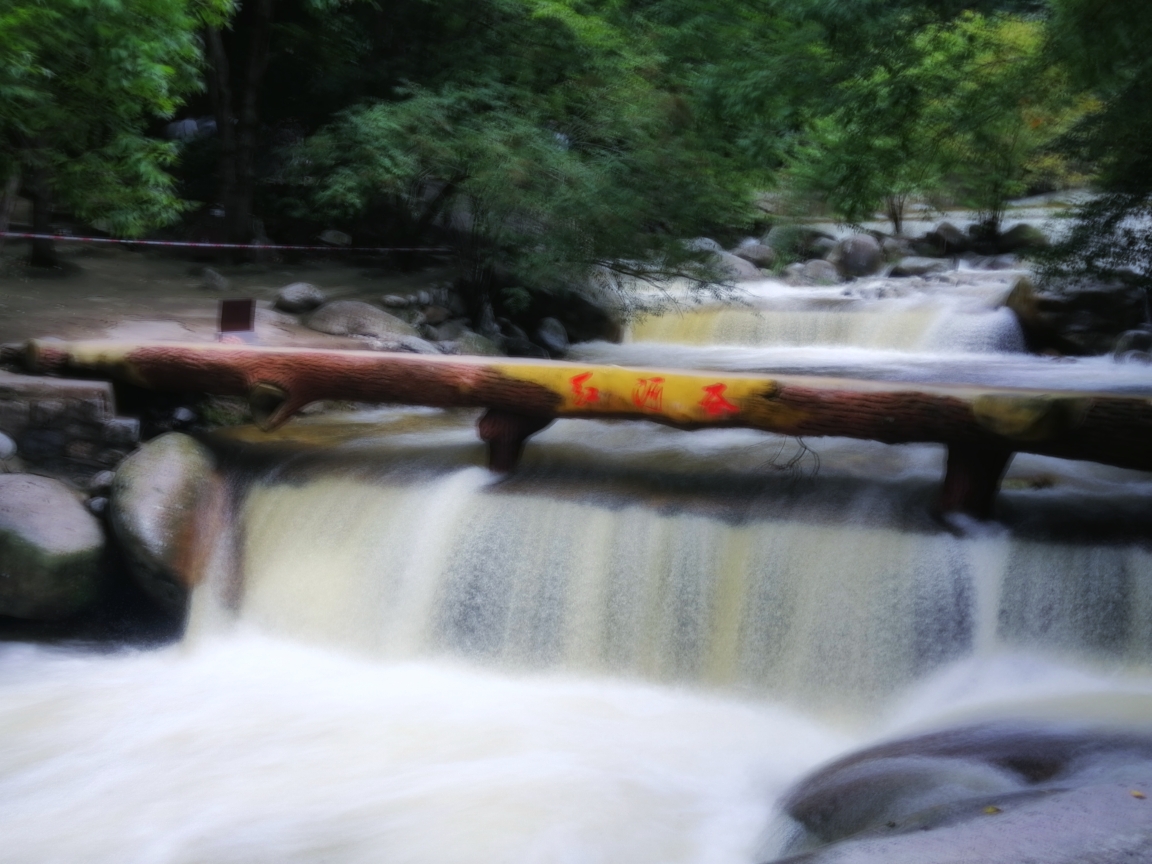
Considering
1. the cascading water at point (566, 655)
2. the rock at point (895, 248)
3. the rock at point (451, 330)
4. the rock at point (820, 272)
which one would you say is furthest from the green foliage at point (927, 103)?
the rock at point (895, 248)

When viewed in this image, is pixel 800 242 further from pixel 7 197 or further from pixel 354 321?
pixel 7 197

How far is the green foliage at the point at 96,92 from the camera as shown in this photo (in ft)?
22.3

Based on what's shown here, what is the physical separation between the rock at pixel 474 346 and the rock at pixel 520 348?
0.24 metres

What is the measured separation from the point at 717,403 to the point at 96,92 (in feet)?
17.8

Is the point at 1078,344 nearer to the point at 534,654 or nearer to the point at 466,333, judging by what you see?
the point at 466,333

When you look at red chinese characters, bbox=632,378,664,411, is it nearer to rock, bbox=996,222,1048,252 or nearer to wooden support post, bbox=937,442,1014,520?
wooden support post, bbox=937,442,1014,520

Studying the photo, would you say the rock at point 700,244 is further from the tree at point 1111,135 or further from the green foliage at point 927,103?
the tree at point 1111,135

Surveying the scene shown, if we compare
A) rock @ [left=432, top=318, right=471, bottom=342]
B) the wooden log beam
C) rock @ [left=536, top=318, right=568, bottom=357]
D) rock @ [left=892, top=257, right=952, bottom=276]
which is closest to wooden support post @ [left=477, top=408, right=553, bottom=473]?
the wooden log beam

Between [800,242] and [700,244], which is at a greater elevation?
[800,242]

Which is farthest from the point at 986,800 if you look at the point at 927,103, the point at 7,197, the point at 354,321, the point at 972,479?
the point at 7,197

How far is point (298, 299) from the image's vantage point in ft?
32.1

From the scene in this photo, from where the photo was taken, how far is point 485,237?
1081 cm

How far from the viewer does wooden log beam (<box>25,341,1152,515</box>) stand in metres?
4.52

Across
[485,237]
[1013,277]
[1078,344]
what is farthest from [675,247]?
[1013,277]
